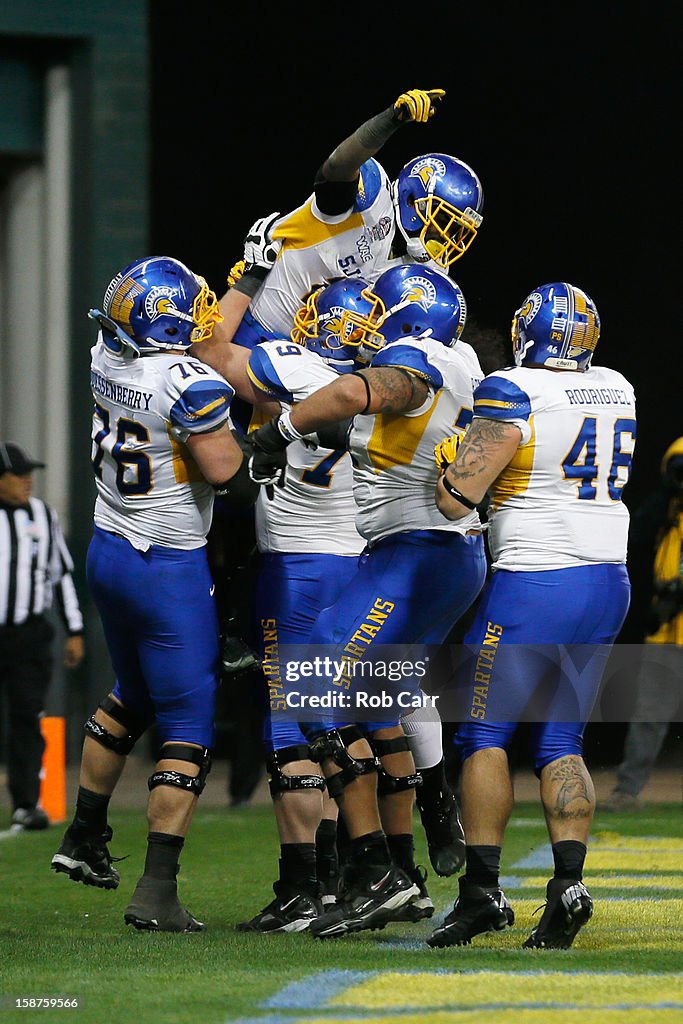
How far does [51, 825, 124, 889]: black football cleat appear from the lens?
5250 mm

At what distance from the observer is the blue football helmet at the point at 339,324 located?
5172 millimetres

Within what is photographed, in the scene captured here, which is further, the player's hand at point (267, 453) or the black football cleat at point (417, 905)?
the black football cleat at point (417, 905)

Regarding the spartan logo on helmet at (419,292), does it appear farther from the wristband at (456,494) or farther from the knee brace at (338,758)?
the knee brace at (338,758)

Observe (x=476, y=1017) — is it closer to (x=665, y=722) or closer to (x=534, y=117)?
(x=665, y=722)

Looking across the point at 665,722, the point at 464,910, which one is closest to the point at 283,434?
the point at 464,910

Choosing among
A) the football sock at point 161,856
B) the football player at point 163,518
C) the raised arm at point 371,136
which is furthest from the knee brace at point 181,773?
the raised arm at point 371,136

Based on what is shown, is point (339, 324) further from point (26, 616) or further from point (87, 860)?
point (26, 616)

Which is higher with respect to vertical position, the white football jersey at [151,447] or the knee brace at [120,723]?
the white football jersey at [151,447]

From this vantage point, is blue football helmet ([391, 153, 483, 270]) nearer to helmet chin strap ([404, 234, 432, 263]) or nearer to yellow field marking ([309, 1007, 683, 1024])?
helmet chin strap ([404, 234, 432, 263])

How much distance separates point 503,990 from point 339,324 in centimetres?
206

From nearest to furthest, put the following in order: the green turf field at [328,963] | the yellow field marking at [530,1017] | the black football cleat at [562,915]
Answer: the yellow field marking at [530,1017], the green turf field at [328,963], the black football cleat at [562,915]

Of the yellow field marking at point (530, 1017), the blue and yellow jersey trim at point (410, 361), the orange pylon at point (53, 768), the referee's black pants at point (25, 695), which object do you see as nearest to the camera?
the yellow field marking at point (530, 1017)

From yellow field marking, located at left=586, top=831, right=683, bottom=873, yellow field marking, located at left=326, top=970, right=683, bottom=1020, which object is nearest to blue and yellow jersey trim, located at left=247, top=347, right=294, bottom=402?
yellow field marking, located at left=326, top=970, right=683, bottom=1020

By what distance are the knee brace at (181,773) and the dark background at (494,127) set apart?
5.45 meters
